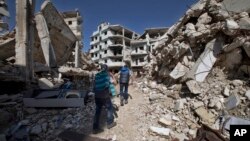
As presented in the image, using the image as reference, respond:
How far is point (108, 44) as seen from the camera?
2055 inches

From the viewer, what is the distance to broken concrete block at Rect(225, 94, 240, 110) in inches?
219

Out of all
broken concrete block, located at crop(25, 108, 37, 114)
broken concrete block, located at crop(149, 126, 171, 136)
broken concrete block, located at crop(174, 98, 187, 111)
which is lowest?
broken concrete block, located at crop(149, 126, 171, 136)

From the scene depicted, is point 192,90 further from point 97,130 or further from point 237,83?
point 97,130

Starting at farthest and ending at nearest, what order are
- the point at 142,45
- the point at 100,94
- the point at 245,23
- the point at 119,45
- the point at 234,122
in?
the point at 119,45
the point at 142,45
the point at 245,23
the point at 100,94
the point at 234,122

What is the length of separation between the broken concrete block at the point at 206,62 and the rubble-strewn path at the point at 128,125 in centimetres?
209

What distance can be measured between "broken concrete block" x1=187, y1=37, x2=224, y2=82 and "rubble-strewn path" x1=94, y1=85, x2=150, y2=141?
209 centimetres

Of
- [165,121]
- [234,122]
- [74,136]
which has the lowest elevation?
[74,136]

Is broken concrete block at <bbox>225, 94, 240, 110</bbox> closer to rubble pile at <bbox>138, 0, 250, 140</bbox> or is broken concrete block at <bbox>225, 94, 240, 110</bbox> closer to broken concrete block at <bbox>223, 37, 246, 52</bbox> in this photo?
rubble pile at <bbox>138, 0, 250, 140</bbox>

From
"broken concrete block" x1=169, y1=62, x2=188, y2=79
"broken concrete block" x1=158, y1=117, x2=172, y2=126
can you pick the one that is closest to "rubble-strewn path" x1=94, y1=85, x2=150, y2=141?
"broken concrete block" x1=158, y1=117, x2=172, y2=126

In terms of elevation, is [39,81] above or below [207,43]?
below

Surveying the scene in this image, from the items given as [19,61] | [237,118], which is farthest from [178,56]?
[19,61]

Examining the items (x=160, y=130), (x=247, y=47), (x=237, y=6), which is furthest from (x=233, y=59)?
(x=160, y=130)

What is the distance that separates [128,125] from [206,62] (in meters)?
3.70

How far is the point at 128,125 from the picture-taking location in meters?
6.00
